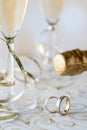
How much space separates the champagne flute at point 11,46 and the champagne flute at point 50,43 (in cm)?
19

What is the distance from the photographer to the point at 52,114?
0.89m

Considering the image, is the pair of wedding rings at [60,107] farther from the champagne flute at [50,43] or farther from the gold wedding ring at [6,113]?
the champagne flute at [50,43]

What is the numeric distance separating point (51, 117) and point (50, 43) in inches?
25.8

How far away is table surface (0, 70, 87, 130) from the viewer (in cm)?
83

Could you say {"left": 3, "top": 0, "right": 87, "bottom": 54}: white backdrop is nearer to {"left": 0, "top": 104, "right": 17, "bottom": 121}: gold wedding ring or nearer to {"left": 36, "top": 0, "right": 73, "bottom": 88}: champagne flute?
{"left": 36, "top": 0, "right": 73, "bottom": 88}: champagne flute

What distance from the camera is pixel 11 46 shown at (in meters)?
0.90

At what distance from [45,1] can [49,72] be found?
0.72 ft

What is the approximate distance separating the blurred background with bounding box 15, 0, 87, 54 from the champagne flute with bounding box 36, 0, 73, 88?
36 mm

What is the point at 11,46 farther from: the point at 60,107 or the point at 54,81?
the point at 54,81

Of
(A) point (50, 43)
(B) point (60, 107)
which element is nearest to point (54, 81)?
(B) point (60, 107)

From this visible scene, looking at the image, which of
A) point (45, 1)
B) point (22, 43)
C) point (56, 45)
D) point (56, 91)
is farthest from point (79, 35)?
point (56, 91)

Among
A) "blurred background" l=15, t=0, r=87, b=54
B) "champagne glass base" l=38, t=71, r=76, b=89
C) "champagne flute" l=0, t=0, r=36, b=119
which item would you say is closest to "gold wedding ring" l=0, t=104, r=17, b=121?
"champagne flute" l=0, t=0, r=36, b=119

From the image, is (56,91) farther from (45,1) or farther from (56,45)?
(56,45)

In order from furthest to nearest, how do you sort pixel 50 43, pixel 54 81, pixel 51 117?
pixel 50 43 < pixel 54 81 < pixel 51 117
